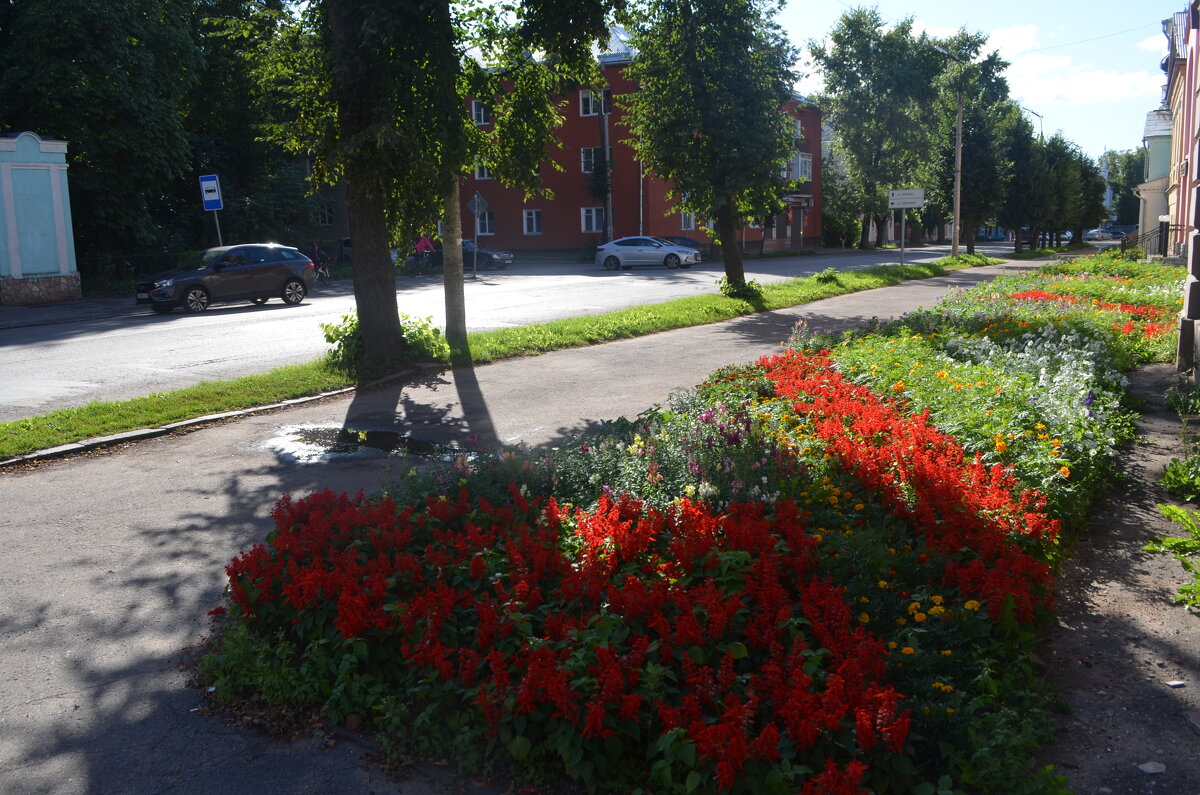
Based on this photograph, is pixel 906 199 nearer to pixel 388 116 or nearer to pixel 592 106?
pixel 592 106

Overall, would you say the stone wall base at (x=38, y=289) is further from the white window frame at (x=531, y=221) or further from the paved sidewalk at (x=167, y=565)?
the white window frame at (x=531, y=221)

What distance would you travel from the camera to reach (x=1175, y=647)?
453 centimetres

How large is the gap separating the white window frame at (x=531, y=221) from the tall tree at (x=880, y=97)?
1941 centimetres

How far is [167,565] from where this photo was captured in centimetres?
592

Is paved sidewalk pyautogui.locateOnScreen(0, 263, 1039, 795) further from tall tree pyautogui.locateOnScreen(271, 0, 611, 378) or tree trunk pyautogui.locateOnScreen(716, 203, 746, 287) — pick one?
tree trunk pyautogui.locateOnScreen(716, 203, 746, 287)

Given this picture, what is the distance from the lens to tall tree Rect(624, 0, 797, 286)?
72.8 feet

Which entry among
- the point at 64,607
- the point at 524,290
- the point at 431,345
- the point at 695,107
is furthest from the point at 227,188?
the point at 64,607

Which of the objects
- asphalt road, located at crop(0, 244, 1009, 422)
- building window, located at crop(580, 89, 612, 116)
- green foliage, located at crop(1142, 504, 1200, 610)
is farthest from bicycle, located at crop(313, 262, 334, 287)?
green foliage, located at crop(1142, 504, 1200, 610)

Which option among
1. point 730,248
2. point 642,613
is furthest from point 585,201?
point 642,613

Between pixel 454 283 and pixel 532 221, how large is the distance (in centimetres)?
3843

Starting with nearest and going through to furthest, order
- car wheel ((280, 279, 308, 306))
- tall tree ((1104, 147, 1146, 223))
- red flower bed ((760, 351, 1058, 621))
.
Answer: red flower bed ((760, 351, 1058, 621)), car wheel ((280, 279, 308, 306)), tall tree ((1104, 147, 1146, 223))

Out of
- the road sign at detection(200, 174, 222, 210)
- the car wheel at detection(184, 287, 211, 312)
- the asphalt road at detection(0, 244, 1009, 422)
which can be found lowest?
the asphalt road at detection(0, 244, 1009, 422)

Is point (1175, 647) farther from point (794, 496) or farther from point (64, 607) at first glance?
point (64, 607)

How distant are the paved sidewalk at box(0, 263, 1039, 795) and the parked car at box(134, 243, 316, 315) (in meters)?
13.4
